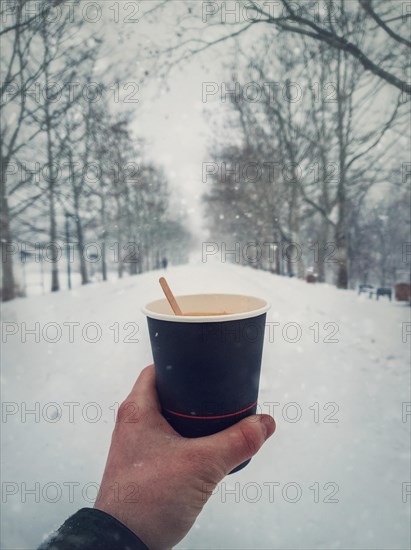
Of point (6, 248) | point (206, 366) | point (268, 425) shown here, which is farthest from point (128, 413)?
point (6, 248)

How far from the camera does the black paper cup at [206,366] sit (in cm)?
126

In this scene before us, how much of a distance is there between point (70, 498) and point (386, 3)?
5.95m

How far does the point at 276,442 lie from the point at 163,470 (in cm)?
155

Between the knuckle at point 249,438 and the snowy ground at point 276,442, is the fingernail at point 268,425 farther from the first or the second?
the snowy ground at point 276,442

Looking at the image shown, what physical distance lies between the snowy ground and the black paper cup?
1.01m

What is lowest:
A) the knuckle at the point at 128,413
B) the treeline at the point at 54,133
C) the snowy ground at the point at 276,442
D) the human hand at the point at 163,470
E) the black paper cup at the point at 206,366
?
the snowy ground at the point at 276,442

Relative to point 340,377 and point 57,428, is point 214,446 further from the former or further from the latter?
point 340,377

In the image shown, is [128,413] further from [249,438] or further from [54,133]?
[54,133]

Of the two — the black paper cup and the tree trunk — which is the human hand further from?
the tree trunk

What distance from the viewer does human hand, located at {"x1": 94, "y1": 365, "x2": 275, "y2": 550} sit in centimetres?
112

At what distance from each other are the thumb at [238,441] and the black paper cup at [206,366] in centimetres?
7

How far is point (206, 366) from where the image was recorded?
4.26 feet

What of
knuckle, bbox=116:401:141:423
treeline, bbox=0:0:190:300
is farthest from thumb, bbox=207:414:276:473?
treeline, bbox=0:0:190:300

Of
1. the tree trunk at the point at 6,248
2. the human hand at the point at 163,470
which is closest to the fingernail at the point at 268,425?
the human hand at the point at 163,470
